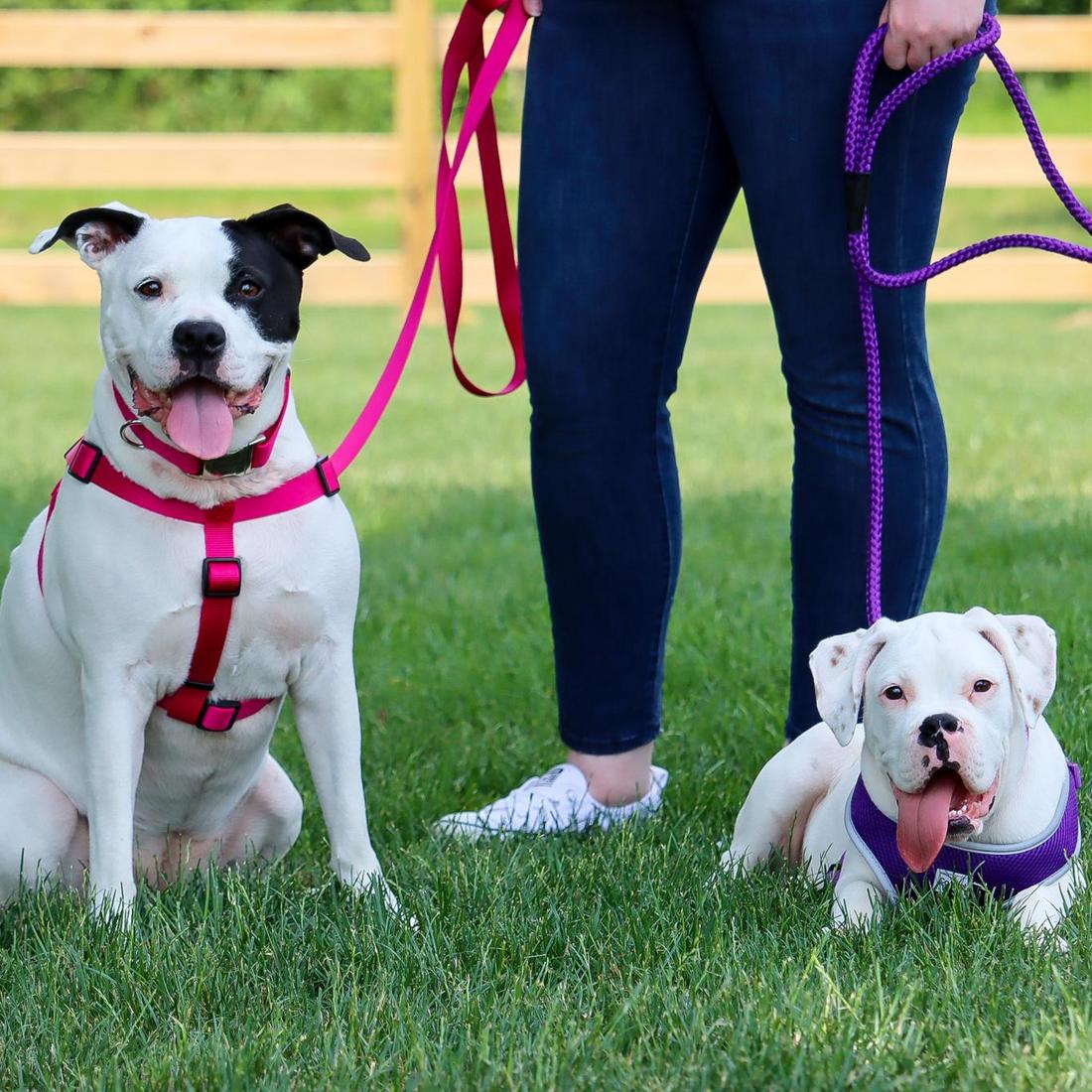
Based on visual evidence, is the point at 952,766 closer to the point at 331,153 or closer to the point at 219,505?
the point at 219,505

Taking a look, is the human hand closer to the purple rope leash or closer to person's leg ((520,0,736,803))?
the purple rope leash

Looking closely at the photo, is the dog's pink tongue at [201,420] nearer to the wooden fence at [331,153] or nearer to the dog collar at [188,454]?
the dog collar at [188,454]

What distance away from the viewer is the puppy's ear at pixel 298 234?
2.60 metres

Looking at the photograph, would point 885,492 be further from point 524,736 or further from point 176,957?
point 176,957

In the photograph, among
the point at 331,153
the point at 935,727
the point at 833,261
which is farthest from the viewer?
the point at 331,153

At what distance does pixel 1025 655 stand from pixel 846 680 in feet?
0.83

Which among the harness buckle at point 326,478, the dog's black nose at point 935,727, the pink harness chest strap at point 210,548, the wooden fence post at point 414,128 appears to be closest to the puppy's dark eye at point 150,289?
the pink harness chest strap at point 210,548

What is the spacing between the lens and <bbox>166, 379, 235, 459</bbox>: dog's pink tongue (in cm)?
242

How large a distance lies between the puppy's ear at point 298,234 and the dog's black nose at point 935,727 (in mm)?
1107

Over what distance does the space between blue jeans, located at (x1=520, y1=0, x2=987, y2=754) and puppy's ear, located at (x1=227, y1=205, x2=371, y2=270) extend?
1.34ft

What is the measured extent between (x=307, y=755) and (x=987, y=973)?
1121 millimetres

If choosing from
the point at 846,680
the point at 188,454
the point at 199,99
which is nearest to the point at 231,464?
the point at 188,454

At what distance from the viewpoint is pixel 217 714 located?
2.57m

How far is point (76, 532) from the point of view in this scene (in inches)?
97.2
